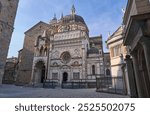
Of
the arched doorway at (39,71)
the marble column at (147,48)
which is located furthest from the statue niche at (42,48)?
the marble column at (147,48)

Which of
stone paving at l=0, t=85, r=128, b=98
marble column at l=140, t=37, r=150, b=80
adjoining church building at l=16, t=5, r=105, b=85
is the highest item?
adjoining church building at l=16, t=5, r=105, b=85

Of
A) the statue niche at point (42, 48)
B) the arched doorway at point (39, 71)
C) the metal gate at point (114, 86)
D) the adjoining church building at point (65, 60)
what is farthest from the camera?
the statue niche at point (42, 48)

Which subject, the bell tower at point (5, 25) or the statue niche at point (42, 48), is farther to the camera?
the statue niche at point (42, 48)

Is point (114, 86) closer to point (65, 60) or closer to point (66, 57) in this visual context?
point (65, 60)

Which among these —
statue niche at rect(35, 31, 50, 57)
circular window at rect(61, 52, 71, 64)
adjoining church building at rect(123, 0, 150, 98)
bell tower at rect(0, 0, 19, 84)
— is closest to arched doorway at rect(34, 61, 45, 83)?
statue niche at rect(35, 31, 50, 57)

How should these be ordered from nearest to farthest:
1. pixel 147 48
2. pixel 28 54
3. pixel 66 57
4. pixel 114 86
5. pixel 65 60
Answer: pixel 147 48 < pixel 114 86 < pixel 65 60 < pixel 66 57 < pixel 28 54

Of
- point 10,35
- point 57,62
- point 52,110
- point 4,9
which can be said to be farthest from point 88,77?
point 52,110

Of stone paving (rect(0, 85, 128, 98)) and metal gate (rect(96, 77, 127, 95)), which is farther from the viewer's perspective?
metal gate (rect(96, 77, 127, 95))

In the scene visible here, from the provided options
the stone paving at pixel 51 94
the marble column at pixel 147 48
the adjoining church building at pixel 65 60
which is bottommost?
the stone paving at pixel 51 94

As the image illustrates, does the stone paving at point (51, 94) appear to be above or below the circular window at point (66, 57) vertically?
below

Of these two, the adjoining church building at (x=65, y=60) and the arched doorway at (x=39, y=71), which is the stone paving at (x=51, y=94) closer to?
the adjoining church building at (x=65, y=60)

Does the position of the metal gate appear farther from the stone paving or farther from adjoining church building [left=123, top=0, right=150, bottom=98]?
adjoining church building [left=123, top=0, right=150, bottom=98]

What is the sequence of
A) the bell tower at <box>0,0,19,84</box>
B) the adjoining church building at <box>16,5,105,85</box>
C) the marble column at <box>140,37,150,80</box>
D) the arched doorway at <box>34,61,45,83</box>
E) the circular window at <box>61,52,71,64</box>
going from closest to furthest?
the marble column at <box>140,37,150,80</box> → the bell tower at <box>0,0,19,84</box> → the adjoining church building at <box>16,5,105,85</box> → the circular window at <box>61,52,71,64</box> → the arched doorway at <box>34,61,45,83</box>

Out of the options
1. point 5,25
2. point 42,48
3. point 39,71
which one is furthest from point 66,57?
point 5,25
